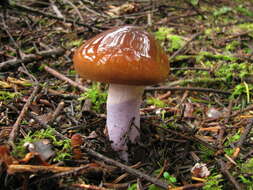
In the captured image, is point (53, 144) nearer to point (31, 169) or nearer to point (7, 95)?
point (31, 169)

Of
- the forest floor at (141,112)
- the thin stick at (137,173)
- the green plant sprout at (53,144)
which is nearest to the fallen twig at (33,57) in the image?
the forest floor at (141,112)

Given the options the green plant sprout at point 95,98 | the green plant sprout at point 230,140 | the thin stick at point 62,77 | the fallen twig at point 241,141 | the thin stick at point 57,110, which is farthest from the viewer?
the thin stick at point 62,77

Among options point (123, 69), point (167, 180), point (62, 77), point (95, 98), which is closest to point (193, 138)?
point (167, 180)

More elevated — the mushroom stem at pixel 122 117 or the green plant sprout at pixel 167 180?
the mushroom stem at pixel 122 117

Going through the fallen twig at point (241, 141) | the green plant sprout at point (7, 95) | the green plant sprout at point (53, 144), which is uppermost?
the green plant sprout at point (7, 95)

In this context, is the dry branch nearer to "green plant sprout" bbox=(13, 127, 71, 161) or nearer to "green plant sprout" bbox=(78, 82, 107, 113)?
"green plant sprout" bbox=(13, 127, 71, 161)

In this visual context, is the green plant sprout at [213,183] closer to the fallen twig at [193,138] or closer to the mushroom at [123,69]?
the fallen twig at [193,138]

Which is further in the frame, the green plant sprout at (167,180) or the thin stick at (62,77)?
the thin stick at (62,77)

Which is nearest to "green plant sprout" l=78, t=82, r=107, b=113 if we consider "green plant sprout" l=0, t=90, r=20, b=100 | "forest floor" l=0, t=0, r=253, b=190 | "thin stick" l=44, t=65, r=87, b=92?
"forest floor" l=0, t=0, r=253, b=190
